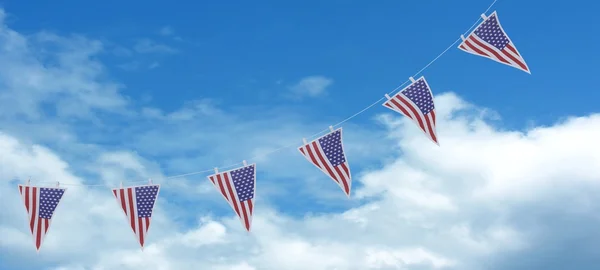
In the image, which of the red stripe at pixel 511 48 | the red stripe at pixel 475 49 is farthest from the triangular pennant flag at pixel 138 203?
the red stripe at pixel 511 48

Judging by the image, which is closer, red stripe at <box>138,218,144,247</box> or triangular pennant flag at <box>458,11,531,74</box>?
triangular pennant flag at <box>458,11,531,74</box>

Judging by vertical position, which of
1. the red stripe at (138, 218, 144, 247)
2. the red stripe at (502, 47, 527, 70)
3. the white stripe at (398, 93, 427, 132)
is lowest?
the red stripe at (138, 218, 144, 247)

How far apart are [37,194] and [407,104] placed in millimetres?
11499

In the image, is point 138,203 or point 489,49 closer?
point 489,49

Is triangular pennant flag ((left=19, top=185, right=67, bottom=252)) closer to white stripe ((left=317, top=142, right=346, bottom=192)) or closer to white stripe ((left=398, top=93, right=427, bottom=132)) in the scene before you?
white stripe ((left=317, top=142, right=346, bottom=192))

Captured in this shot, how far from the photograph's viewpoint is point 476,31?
60.5 ft

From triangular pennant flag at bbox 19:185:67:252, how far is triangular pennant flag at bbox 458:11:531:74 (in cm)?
1291

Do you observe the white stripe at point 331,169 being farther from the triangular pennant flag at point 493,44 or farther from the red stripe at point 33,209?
the red stripe at point 33,209

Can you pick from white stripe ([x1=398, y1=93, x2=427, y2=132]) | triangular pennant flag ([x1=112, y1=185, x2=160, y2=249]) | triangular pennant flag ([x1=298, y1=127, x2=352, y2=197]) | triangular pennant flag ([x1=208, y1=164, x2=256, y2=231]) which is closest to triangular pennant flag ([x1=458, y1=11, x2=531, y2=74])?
white stripe ([x1=398, y1=93, x2=427, y2=132])

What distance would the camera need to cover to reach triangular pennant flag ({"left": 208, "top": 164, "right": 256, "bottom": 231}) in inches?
774

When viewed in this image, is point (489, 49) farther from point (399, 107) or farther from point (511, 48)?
point (399, 107)

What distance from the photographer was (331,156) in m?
19.6

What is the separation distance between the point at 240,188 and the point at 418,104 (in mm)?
5782

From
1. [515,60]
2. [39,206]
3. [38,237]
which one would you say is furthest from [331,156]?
[38,237]
